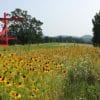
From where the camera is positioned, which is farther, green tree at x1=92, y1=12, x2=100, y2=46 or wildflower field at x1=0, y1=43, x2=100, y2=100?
green tree at x1=92, y1=12, x2=100, y2=46

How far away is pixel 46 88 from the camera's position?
864 cm

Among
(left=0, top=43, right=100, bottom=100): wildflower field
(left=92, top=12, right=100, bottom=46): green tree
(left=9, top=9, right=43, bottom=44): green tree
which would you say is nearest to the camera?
(left=0, top=43, right=100, bottom=100): wildflower field

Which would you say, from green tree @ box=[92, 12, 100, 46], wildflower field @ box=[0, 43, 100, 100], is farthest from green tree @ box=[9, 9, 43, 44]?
wildflower field @ box=[0, 43, 100, 100]

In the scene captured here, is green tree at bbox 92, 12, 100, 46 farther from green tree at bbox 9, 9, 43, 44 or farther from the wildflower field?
the wildflower field

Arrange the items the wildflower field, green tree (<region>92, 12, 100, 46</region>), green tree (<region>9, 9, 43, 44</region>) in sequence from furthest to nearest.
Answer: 1. green tree (<region>9, 9, 43, 44</region>)
2. green tree (<region>92, 12, 100, 46</region>)
3. the wildflower field

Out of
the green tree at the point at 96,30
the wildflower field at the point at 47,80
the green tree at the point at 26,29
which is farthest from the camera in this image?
the green tree at the point at 26,29

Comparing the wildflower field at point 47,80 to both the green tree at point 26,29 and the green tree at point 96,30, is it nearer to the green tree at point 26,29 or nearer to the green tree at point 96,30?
the green tree at point 96,30

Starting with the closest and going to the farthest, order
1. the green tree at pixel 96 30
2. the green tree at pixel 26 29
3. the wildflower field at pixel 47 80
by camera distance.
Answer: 1. the wildflower field at pixel 47 80
2. the green tree at pixel 96 30
3. the green tree at pixel 26 29

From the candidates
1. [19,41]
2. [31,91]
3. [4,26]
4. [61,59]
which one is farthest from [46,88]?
[19,41]

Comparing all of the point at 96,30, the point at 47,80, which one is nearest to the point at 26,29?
the point at 96,30

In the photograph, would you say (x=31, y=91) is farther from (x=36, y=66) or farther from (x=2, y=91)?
(x=36, y=66)

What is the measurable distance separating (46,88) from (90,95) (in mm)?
992

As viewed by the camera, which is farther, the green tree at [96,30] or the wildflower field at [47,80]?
the green tree at [96,30]

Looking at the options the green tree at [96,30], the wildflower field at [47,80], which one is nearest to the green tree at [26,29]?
the green tree at [96,30]
